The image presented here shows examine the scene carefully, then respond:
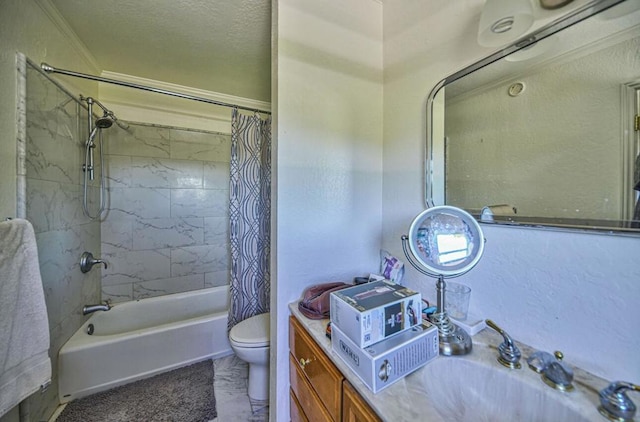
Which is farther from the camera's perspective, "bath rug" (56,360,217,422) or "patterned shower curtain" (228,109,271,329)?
"patterned shower curtain" (228,109,271,329)

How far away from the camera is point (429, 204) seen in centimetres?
96

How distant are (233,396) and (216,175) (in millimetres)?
1914

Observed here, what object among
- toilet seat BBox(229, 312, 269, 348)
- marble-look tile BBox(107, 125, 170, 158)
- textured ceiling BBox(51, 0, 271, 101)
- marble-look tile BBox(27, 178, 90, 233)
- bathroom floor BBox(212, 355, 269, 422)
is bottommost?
bathroom floor BBox(212, 355, 269, 422)

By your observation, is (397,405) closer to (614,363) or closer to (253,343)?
(614,363)

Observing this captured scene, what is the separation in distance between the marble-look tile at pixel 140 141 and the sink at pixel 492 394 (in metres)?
2.59

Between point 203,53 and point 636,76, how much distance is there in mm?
2120

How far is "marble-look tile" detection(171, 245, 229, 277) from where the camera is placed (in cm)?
219

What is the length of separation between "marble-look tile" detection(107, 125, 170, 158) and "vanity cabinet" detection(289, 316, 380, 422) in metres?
2.11

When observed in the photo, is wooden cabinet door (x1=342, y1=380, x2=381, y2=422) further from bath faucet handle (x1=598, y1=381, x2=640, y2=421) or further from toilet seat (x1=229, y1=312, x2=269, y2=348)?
toilet seat (x1=229, y1=312, x2=269, y2=348)

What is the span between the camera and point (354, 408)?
563 millimetres

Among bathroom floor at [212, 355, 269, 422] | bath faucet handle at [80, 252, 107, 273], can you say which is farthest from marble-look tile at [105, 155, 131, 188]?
bathroom floor at [212, 355, 269, 422]

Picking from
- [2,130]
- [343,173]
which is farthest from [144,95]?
[343,173]

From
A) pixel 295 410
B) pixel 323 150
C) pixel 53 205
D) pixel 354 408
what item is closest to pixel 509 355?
pixel 354 408

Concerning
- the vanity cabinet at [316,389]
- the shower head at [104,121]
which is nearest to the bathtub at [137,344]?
the vanity cabinet at [316,389]
